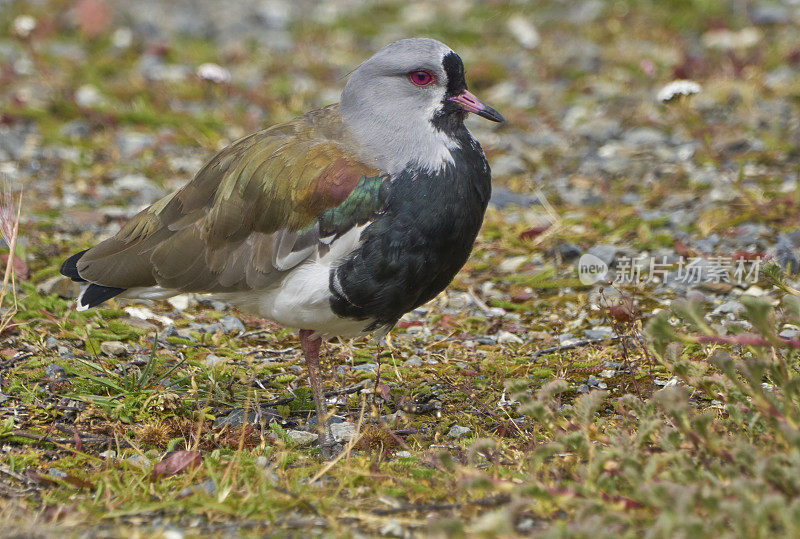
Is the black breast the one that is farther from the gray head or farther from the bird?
the gray head

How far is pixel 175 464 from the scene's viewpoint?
153 inches

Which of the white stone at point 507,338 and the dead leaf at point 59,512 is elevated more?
the white stone at point 507,338

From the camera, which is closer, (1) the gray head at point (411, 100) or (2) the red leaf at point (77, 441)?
(2) the red leaf at point (77, 441)

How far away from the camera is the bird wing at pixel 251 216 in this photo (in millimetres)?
4238

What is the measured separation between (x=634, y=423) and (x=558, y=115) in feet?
18.9

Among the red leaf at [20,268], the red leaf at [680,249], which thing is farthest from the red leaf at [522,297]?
the red leaf at [20,268]

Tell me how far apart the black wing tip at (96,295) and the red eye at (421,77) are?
1.75m

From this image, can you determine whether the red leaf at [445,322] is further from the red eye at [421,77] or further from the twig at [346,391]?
the red eye at [421,77]

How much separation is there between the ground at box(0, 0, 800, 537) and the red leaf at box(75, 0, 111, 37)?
45 mm

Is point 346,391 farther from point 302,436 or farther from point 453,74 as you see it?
point 453,74

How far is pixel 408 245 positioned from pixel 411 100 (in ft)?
2.48

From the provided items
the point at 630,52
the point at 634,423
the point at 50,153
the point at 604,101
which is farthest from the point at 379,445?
the point at 630,52

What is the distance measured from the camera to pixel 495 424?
4.45 meters

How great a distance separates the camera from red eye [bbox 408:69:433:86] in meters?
4.46
